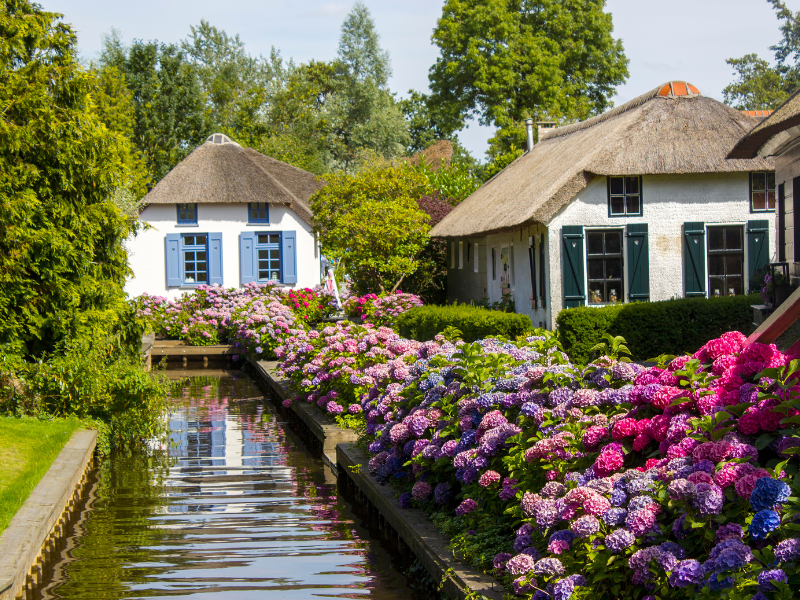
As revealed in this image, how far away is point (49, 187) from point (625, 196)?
1214 cm

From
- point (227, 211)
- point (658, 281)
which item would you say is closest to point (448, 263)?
point (227, 211)

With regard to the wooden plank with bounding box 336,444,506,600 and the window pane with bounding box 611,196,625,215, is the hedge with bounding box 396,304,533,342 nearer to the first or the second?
the window pane with bounding box 611,196,625,215

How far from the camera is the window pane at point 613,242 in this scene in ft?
63.0

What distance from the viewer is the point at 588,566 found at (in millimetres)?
4145

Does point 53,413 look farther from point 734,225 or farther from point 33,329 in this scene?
point 734,225

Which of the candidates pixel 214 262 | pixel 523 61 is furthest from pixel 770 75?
pixel 214 262

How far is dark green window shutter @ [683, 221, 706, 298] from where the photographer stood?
62.7 feet

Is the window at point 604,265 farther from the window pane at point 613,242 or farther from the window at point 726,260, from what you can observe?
the window at point 726,260

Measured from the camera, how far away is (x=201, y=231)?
3216 cm

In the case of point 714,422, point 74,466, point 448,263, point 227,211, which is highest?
point 227,211

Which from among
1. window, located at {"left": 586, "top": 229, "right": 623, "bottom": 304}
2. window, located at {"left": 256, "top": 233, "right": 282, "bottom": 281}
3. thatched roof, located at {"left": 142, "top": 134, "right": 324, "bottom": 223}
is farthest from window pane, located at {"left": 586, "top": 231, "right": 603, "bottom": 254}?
window, located at {"left": 256, "top": 233, "right": 282, "bottom": 281}

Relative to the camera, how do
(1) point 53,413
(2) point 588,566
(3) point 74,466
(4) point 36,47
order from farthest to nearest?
(4) point 36,47 → (1) point 53,413 → (3) point 74,466 → (2) point 588,566

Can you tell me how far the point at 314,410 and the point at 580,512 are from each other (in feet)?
29.3

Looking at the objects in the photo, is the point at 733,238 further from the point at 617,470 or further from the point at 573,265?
the point at 617,470
